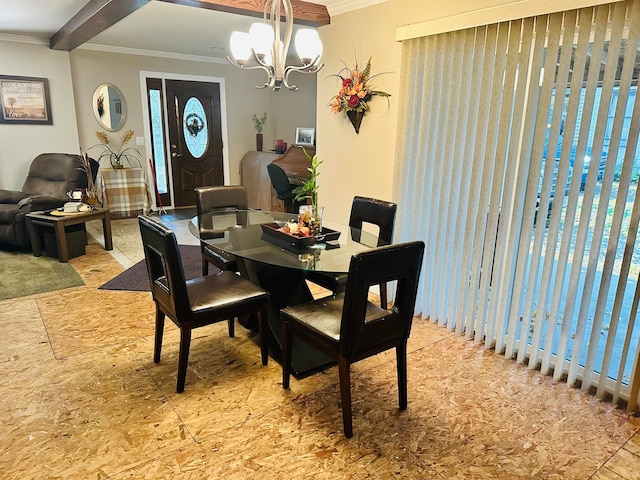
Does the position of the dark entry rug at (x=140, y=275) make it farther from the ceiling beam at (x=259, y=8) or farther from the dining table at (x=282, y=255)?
the ceiling beam at (x=259, y=8)

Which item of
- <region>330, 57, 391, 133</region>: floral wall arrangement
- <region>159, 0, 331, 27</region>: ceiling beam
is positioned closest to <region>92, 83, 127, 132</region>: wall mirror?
<region>159, 0, 331, 27</region>: ceiling beam

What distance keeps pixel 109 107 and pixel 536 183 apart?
19.8 feet

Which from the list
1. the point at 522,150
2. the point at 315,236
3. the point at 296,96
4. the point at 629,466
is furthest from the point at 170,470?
the point at 296,96

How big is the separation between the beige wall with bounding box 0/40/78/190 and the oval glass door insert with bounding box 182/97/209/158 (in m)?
1.68

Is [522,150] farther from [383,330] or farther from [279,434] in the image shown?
[279,434]

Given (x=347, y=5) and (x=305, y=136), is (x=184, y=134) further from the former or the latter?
(x=347, y=5)

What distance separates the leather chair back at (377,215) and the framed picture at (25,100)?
15.8ft

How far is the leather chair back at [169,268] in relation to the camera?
215 centimetres

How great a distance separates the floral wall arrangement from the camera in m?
3.46

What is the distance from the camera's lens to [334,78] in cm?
382

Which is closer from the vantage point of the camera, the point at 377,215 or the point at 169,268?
the point at 169,268

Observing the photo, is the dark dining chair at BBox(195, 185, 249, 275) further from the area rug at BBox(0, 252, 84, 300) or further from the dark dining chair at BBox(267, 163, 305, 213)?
the dark dining chair at BBox(267, 163, 305, 213)

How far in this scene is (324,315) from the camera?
7.28 ft

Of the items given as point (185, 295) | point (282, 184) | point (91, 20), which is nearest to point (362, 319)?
point (185, 295)
